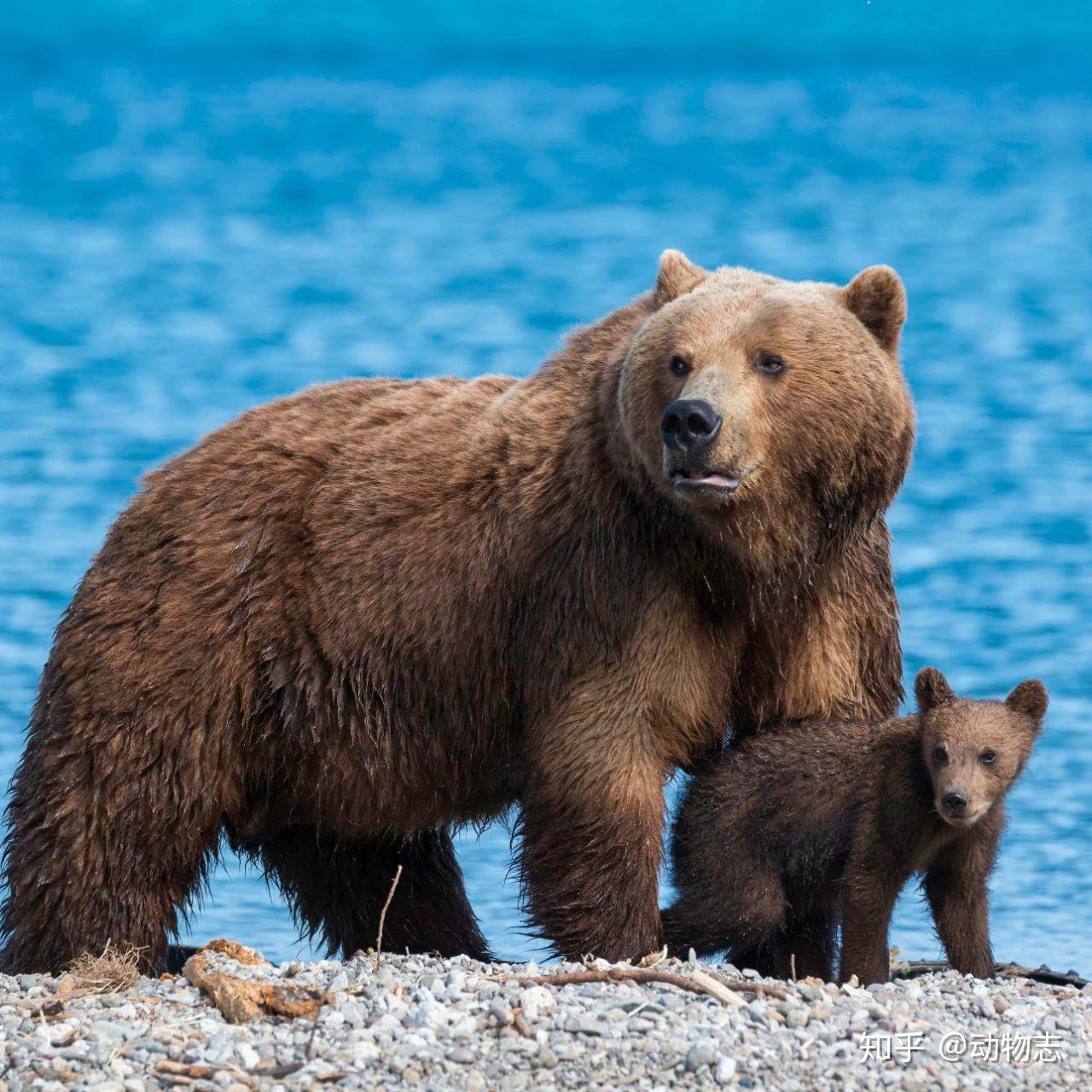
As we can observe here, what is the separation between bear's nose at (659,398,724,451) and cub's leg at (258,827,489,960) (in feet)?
8.90

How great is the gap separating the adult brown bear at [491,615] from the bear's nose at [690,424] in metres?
0.12

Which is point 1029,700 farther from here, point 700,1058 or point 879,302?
point 700,1058

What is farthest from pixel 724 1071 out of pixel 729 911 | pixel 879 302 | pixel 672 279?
pixel 672 279

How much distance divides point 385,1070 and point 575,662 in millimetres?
2127

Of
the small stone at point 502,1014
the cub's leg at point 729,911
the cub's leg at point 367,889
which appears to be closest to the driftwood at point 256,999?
the small stone at point 502,1014

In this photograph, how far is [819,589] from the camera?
769cm

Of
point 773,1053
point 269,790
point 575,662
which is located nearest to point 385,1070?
point 773,1053

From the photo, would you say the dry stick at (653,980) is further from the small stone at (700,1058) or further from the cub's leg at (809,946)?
the cub's leg at (809,946)

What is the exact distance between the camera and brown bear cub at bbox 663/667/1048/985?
741 cm

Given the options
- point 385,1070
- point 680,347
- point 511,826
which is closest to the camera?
point 385,1070

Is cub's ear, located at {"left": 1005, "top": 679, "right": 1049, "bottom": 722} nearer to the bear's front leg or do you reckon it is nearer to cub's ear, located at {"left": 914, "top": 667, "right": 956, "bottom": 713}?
cub's ear, located at {"left": 914, "top": 667, "right": 956, "bottom": 713}

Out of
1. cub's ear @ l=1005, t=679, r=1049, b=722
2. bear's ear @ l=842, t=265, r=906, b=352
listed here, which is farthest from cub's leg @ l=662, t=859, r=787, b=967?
bear's ear @ l=842, t=265, r=906, b=352

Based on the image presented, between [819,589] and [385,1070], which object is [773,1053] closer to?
[385,1070]

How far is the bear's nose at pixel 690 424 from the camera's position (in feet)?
22.4
